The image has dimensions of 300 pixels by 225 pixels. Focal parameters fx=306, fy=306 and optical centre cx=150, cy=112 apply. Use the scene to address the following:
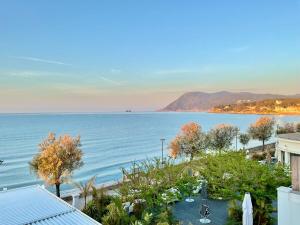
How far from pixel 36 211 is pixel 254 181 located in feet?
22.0

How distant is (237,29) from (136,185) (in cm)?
4500

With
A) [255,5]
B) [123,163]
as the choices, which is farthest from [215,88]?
[255,5]

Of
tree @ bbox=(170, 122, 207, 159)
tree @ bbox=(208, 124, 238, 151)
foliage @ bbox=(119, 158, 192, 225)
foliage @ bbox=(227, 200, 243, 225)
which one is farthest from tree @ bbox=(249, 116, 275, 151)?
foliage @ bbox=(227, 200, 243, 225)

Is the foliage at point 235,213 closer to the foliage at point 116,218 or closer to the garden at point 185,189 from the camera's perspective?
the garden at point 185,189

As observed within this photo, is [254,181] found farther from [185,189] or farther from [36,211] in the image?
[36,211]

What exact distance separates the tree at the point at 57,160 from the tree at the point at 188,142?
1458cm

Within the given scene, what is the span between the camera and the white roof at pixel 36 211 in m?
6.89

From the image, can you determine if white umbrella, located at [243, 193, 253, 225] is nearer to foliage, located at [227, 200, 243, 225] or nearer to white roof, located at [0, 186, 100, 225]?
foliage, located at [227, 200, 243, 225]

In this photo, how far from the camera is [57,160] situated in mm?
20141

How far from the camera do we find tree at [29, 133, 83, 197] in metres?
20.2

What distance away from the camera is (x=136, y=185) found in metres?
12.5

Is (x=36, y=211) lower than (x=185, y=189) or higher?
higher

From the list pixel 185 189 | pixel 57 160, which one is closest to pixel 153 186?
pixel 185 189

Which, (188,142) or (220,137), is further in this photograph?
(220,137)
